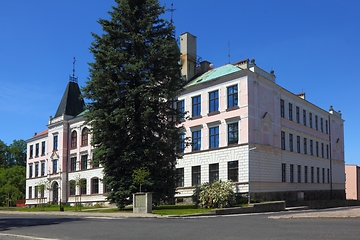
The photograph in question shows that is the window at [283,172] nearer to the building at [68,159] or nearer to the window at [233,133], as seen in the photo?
the window at [233,133]

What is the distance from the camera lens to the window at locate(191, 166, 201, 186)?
4162 cm

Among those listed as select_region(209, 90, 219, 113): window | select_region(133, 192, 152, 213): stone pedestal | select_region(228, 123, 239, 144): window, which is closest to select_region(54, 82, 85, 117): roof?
select_region(209, 90, 219, 113): window

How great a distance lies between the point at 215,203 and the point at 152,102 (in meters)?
9.52

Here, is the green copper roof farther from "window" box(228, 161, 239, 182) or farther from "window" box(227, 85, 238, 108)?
"window" box(228, 161, 239, 182)

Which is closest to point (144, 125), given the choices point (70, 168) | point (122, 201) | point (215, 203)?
point (122, 201)

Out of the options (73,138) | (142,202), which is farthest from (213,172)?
(73,138)

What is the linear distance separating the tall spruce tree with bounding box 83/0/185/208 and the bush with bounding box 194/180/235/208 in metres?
3.17

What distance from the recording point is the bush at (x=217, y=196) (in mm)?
32281

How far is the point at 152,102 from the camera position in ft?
105

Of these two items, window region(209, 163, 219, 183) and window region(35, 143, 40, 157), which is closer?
window region(209, 163, 219, 183)

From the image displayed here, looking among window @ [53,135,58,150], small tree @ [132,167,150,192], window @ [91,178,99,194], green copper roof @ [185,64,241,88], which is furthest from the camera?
window @ [53,135,58,150]

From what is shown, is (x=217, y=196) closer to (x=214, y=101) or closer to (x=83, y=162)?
(x=214, y=101)

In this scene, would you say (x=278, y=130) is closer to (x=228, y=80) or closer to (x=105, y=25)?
(x=228, y=80)

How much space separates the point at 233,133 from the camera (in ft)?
129
